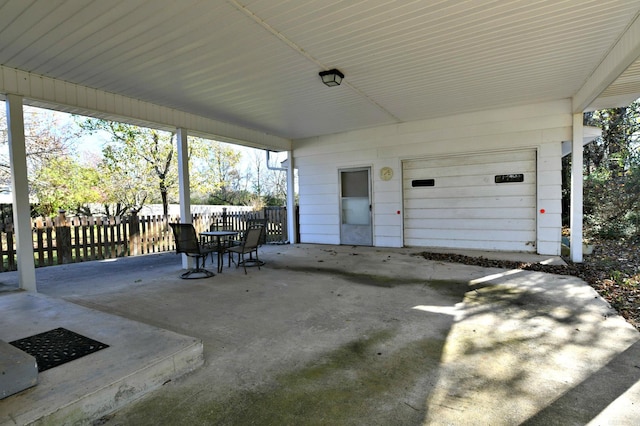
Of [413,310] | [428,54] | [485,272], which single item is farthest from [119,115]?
[485,272]

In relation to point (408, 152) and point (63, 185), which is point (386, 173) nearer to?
point (408, 152)

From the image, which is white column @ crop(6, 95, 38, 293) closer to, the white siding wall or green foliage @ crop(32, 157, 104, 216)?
the white siding wall

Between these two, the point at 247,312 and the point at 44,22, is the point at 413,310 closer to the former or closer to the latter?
the point at 247,312

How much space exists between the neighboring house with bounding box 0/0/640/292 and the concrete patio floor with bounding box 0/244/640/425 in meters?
2.40

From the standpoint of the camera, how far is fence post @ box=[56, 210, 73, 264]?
6.43 meters

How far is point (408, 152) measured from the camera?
7523 mm

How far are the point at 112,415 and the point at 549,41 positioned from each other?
5.23 m

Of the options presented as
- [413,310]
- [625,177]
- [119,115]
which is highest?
[119,115]

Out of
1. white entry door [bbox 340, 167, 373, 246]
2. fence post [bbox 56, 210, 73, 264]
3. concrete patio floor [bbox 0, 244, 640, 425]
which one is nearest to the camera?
concrete patio floor [bbox 0, 244, 640, 425]

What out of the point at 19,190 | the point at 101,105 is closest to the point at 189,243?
the point at 19,190

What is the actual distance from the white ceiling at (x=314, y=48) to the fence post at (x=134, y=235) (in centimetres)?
339

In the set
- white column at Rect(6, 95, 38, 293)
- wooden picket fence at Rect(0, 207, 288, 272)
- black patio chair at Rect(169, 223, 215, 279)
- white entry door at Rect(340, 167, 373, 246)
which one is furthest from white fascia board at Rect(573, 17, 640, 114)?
white column at Rect(6, 95, 38, 293)

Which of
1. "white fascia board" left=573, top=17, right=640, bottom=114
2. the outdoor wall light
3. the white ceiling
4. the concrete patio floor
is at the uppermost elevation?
the white ceiling

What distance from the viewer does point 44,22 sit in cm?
303
